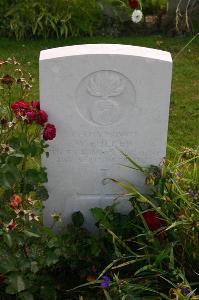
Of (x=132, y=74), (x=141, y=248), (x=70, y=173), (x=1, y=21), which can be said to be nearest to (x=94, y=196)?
(x=70, y=173)

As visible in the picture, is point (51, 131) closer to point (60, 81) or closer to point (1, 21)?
point (60, 81)

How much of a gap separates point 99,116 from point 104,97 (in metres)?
0.11

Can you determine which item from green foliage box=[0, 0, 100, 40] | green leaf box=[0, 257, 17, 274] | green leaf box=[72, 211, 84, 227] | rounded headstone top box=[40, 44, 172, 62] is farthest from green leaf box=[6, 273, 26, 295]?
green foliage box=[0, 0, 100, 40]

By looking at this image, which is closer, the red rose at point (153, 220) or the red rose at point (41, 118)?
the red rose at point (41, 118)

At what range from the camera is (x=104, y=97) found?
333cm

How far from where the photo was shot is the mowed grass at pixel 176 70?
16.9ft

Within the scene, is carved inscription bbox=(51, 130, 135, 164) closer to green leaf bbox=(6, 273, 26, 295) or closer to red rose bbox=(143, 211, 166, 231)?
red rose bbox=(143, 211, 166, 231)

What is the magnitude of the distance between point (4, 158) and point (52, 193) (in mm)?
631

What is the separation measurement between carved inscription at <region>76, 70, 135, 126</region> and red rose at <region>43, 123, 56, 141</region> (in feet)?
0.74

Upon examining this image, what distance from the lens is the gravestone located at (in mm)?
3244

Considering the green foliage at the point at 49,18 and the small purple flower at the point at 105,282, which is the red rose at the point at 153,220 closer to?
the small purple flower at the point at 105,282

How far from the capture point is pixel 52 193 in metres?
3.57

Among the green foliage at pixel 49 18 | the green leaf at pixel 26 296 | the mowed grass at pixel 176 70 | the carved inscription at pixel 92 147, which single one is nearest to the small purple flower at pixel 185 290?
the green leaf at pixel 26 296

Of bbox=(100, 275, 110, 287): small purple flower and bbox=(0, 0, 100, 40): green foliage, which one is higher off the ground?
bbox=(0, 0, 100, 40): green foliage
